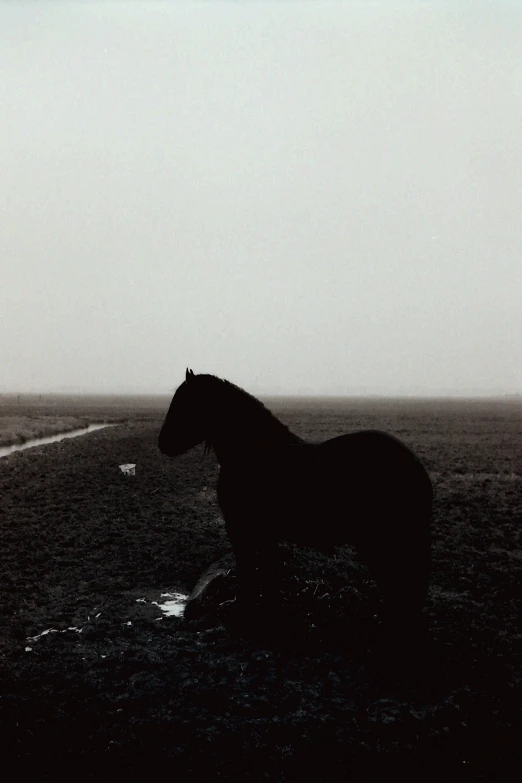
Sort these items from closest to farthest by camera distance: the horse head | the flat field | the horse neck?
the flat field
the horse neck
the horse head

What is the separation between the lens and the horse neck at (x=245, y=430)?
17.7ft

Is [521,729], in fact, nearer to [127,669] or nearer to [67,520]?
[127,669]

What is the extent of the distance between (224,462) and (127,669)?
225 cm

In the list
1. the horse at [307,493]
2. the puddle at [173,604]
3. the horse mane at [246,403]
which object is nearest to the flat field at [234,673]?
the puddle at [173,604]

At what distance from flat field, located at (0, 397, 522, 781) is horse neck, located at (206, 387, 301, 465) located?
209cm

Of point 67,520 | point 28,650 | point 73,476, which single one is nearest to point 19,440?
point 73,476

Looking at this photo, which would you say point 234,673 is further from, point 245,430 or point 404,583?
point 245,430

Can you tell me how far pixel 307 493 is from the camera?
5086 millimetres

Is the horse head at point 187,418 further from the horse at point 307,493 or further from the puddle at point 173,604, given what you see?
the puddle at point 173,604

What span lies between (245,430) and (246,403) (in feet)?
0.96

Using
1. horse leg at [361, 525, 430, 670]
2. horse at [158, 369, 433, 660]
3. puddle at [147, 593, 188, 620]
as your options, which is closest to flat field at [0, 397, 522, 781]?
puddle at [147, 593, 188, 620]

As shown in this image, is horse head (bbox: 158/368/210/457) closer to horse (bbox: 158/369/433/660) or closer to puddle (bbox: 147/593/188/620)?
horse (bbox: 158/369/433/660)

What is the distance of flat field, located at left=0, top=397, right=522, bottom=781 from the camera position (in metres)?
3.72

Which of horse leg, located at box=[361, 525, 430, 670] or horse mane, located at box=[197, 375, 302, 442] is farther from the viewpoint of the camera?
horse mane, located at box=[197, 375, 302, 442]
